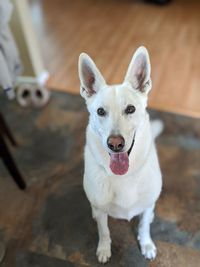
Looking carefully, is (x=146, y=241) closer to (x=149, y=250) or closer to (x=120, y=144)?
(x=149, y=250)

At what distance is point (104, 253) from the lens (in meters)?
1.69

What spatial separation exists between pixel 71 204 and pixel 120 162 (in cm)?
76

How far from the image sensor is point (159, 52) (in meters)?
3.29

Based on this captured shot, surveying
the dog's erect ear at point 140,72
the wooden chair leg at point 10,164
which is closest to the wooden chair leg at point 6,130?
the wooden chair leg at point 10,164

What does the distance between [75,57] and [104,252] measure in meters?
2.12

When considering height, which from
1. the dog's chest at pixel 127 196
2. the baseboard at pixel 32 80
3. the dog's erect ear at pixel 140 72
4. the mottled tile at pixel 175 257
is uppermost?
the dog's erect ear at pixel 140 72

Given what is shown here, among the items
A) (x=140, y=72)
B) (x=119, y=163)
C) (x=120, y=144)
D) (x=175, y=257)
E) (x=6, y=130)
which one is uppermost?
(x=140, y=72)

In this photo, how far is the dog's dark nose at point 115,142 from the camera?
3.94 ft

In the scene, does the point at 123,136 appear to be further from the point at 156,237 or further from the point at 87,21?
the point at 87,21

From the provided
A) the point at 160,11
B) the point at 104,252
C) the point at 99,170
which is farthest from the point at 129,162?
the point at 160,11

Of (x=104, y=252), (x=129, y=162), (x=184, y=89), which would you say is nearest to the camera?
(x=129, y=162)

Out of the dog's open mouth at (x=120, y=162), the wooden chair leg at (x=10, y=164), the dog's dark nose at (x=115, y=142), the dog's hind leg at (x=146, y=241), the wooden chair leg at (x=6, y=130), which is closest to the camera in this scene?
the dog's dark nose at (x=115, y=142)

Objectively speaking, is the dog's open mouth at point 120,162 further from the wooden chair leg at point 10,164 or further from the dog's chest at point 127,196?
the wooden chair leg at point 10,164

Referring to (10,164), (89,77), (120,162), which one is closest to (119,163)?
(120,162)
